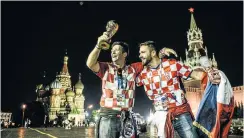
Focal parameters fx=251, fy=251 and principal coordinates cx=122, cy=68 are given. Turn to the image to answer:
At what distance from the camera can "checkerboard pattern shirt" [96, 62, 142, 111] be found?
13.3ft

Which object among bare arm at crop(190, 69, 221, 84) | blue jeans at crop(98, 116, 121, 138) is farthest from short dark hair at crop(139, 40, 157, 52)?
blue jeans at crop(98, 116, 121, 138)

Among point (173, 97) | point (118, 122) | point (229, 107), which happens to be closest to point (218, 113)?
point (229, 107)

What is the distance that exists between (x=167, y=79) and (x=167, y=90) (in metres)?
0.19

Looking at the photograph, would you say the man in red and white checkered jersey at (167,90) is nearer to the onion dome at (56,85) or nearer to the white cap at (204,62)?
the white cap at (204,62)

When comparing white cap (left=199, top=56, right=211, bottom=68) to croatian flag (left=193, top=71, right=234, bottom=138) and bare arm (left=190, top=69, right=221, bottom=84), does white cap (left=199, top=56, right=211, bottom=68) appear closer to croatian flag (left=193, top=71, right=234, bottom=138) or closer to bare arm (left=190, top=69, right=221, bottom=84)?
bare arm (left=190, top=69, right=221, bottom=84)

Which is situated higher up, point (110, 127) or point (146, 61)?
point (146, 61)

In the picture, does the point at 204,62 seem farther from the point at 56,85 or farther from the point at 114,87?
the point at 56,85

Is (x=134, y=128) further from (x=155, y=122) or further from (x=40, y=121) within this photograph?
(x=40, y=121)

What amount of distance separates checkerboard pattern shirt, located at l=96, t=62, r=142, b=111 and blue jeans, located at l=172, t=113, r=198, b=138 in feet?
2.58

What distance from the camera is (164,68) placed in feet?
14.2

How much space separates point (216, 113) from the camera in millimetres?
4168

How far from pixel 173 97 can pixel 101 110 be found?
1.21 m

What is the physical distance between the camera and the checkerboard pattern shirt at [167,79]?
4199 millimetres

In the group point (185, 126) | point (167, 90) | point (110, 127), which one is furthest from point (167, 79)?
point (110, 127)
